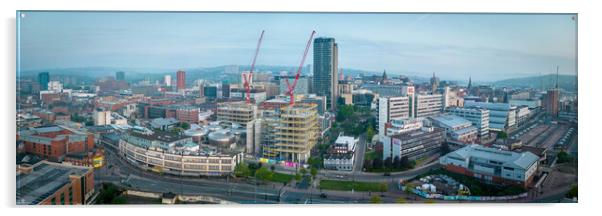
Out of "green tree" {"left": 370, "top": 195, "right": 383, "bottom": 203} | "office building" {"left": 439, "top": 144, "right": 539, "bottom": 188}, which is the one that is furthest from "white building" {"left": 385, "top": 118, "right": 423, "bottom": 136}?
"green tree" {"left": 370, "top": 195, "right": 383, "bottom": 203}

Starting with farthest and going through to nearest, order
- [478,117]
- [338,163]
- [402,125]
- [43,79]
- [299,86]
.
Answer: [299,86]
[402,125]
[478,117]
[338,163]
[43,79]

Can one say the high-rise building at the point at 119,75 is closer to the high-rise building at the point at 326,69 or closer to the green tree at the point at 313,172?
the high-rise building at the point at 326,69

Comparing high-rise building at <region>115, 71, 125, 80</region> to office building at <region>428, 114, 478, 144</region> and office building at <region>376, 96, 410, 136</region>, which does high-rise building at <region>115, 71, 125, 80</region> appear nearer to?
office building at <region>376, 96, 410, 136</region>

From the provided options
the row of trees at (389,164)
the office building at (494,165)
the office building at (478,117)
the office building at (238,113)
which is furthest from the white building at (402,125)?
the office building at (238,113)

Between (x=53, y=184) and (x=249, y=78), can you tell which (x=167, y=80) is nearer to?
(x=249, y=78)

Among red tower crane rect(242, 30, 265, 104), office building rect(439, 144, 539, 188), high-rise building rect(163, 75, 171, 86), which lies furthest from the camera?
high-rise building rect(163, 75, 171, 86)

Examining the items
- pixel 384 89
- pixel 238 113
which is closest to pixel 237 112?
pixel 238 113

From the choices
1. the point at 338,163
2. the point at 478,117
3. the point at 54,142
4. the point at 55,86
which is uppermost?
the point at 55,86
